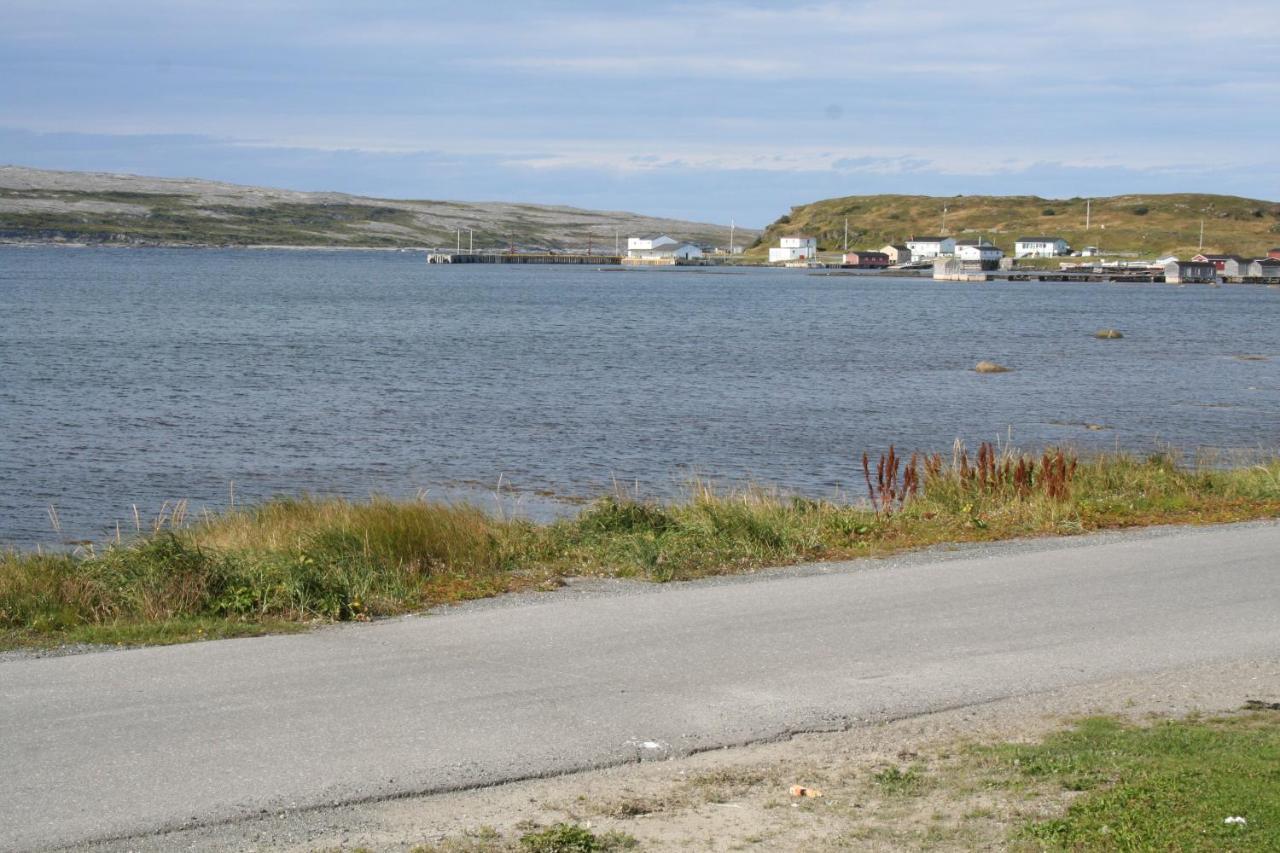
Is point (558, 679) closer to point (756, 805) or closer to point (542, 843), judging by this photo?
point (756, 805)

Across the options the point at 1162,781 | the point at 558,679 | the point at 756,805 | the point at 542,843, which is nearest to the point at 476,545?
the point at 558,679

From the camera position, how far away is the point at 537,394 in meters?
45.6

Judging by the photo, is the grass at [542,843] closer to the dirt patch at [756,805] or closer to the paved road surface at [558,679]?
the dirt patch at [756,805]

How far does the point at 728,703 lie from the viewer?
359 inches

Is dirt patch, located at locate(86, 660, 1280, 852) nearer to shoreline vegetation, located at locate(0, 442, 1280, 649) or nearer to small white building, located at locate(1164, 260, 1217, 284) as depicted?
shoreline vegetation, located at locate(0, 442, 1280, 649)

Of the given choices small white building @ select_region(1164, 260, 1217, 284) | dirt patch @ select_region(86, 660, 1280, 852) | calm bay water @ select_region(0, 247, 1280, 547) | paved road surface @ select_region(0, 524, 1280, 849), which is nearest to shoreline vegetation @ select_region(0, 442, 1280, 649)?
paved road surface @ select_region(0, 524, 1280, 849)

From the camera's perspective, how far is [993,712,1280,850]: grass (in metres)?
6.59

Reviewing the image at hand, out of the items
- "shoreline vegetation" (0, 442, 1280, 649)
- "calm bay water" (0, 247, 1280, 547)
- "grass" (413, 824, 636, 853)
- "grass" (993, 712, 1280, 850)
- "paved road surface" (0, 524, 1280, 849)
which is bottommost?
"calm bay water" (0, 247, 1280, 547)

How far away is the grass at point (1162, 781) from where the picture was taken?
6590 mm

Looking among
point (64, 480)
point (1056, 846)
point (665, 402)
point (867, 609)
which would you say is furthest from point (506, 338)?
point (1056, 846)

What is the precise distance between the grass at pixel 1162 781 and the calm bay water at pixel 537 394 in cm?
1628

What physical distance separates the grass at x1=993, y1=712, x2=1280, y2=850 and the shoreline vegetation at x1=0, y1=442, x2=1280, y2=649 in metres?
5.35

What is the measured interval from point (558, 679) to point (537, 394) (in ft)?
119

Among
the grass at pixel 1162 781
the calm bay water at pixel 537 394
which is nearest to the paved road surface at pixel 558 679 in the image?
the grass at pixel 1162 781
